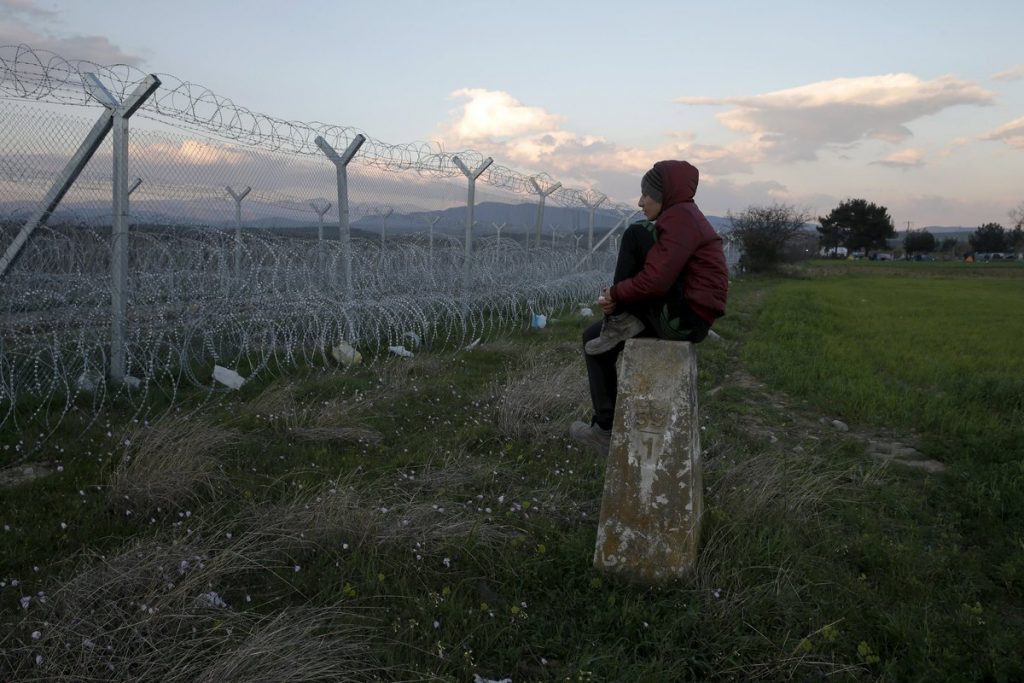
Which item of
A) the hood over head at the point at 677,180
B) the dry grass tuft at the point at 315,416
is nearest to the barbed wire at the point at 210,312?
the dry grass tuft at the point at 315,416

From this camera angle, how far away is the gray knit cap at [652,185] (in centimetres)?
341

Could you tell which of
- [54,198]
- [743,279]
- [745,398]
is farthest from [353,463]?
[743,279]

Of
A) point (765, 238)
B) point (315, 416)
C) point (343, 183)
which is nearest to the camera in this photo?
point (315, 416)

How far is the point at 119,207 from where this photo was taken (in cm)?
622

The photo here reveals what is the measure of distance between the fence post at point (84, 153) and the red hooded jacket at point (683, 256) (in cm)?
487

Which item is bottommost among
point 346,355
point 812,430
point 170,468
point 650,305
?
point 812,430

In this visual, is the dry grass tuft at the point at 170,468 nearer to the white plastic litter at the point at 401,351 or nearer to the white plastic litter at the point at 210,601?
the white plastic litter at the point at 210,601

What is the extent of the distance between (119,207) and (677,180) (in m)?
4.99

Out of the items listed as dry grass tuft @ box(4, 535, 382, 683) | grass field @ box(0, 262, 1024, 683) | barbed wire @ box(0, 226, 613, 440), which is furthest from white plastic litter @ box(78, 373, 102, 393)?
dry grass tuft @ box(4, 535, 382, 683)

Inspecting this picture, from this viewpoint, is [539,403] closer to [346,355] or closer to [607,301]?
[607,301]

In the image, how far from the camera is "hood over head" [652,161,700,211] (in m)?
3.37

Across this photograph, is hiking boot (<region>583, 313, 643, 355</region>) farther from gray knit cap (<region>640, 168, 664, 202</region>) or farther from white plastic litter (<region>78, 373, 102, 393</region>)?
white plastic litter (<region>78, 373, 102, 393</region>)

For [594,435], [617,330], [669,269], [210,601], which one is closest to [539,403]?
[594,435]

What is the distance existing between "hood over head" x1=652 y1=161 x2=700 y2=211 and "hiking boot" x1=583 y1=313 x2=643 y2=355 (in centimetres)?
57
